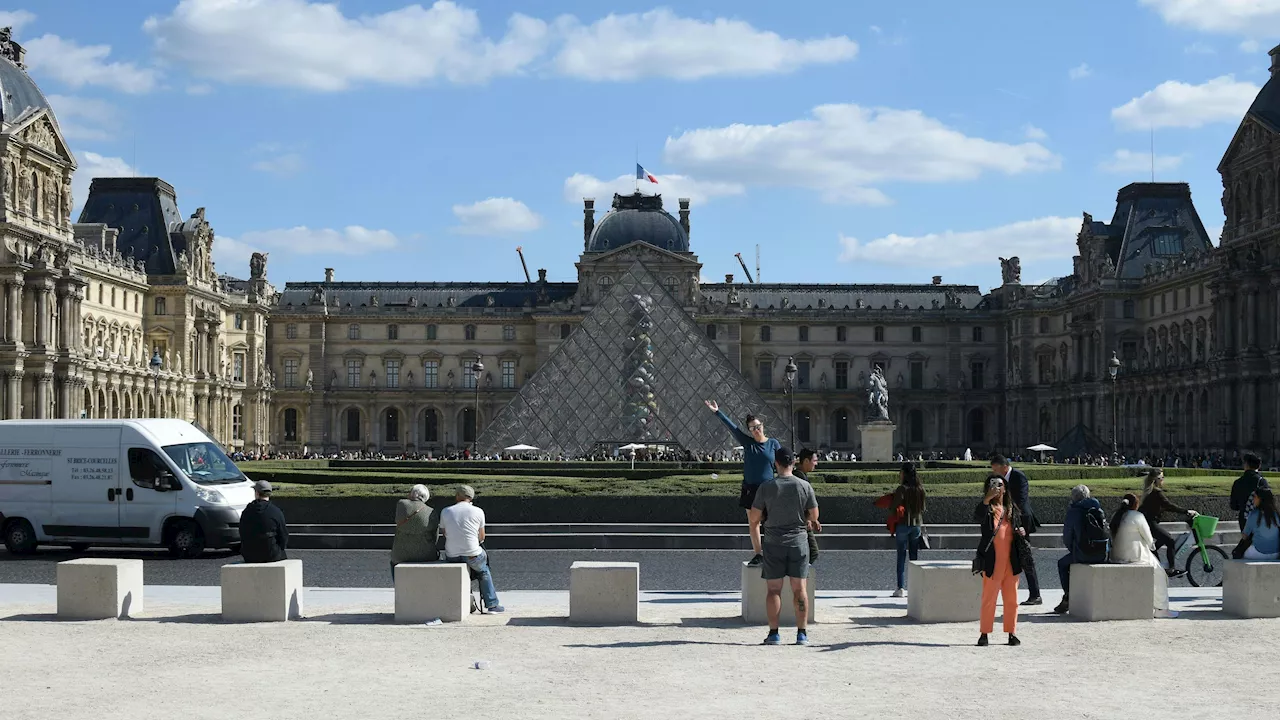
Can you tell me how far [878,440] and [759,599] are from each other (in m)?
36.2

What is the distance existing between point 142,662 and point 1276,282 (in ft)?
148

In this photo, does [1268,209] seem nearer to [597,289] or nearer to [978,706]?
[597,289]

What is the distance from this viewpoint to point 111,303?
190ft

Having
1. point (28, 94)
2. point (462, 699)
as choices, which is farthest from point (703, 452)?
point (462, 699)

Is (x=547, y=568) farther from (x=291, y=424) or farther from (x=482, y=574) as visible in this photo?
(x=291, y=424)

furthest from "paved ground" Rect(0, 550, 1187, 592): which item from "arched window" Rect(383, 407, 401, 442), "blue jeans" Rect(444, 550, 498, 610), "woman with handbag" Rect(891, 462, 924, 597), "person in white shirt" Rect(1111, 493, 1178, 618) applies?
"arched window" Rect(383, 407, 401, 442)

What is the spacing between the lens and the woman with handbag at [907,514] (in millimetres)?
13547

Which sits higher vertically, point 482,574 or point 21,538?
point 482,574

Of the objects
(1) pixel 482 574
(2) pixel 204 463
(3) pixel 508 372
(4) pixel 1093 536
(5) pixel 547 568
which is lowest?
(5) pixel 547 568

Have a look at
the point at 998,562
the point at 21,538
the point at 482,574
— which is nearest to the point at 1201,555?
the point at 998,562

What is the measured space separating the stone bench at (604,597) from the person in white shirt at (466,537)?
0.86 meters

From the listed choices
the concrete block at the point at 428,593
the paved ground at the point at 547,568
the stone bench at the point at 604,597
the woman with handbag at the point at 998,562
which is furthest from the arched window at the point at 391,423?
the woman with handbag at the point at 998,562

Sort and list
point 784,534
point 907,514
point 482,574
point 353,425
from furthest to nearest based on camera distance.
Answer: point 353,425 → point 907,514 → point 482,574 → point 784,534

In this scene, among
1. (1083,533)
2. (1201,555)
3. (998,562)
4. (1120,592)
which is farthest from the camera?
(1201,555)
